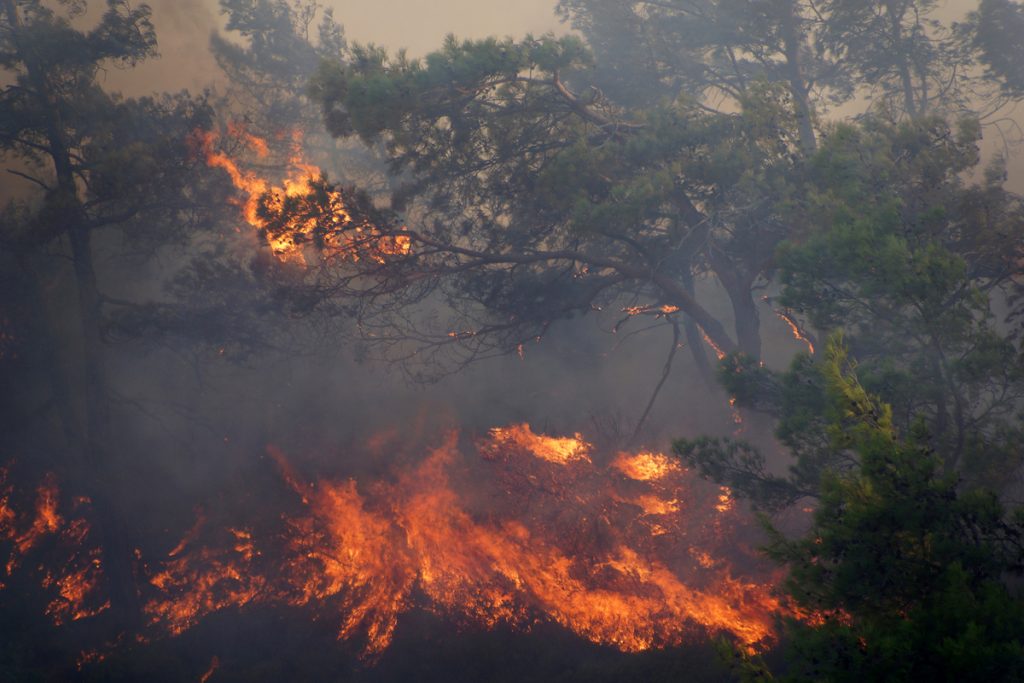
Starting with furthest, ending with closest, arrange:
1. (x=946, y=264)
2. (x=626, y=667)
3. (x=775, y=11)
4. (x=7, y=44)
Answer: (x=775, y=11) < (x=7, y=44) < (x=626, y=667) < (x=946, y=264)

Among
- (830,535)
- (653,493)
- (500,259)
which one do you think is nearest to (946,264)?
(830,535)

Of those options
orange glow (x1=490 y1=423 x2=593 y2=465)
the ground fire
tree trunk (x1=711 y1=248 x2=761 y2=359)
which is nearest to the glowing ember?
the ground fire

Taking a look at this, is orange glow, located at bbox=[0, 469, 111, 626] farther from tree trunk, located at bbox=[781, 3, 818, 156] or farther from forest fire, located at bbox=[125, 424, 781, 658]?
tree trunk, located at bbox=[781, 3, 818, 156]

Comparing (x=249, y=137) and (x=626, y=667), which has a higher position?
(x=249, y=137)

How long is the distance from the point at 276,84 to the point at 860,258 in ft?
86.2

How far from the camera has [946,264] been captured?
22.2 ft

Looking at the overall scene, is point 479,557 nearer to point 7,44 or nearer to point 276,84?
point 7,44

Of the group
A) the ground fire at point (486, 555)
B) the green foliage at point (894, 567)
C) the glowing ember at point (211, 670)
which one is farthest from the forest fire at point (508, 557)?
the green foliage at point (894, 567)

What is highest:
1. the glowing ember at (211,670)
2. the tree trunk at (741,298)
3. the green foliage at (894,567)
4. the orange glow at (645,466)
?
the tree trunk at (741,298)

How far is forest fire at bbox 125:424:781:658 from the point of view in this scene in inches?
510

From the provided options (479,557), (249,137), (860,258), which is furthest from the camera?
(249,137)

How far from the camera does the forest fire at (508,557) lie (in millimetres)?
12953

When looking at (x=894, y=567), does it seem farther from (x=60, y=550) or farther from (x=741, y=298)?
(x=60, y=550)

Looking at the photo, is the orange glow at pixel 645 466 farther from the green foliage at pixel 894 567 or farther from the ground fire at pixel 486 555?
the green foliage at pixel 894 567
